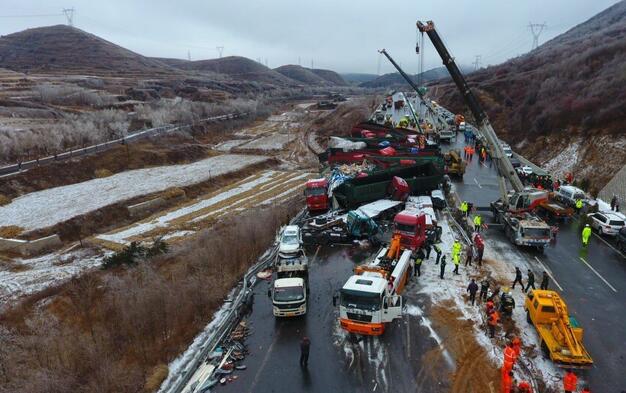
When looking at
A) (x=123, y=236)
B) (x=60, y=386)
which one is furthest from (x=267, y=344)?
(x=123, y=236)

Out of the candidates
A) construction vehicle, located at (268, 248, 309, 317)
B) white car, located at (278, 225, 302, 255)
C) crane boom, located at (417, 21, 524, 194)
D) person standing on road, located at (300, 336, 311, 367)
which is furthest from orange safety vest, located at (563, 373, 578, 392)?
crane boom, located at (417, 21, 524, 194)

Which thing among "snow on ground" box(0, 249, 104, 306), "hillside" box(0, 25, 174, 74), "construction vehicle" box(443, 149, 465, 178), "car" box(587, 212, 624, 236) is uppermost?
"hillside" box(0, 25, 174, 74)

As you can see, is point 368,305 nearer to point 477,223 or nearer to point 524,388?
point 524,388

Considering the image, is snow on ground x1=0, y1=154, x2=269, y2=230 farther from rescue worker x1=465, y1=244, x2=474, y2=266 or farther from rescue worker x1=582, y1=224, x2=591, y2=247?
rescue worker x1=582, y1=224, x2=591, y2=247

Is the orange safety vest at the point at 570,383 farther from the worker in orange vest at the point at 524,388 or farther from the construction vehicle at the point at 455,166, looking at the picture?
the construction vehicle at the point at 455,166

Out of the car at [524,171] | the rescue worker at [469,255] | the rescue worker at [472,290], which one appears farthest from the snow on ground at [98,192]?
the car at [524,171]

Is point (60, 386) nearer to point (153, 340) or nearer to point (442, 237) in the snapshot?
point (153, 340)

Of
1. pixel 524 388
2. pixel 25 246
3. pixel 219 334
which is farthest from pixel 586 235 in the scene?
pixel 25 246
